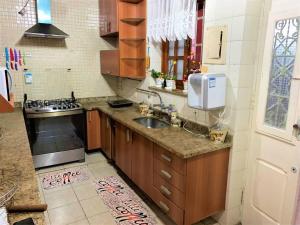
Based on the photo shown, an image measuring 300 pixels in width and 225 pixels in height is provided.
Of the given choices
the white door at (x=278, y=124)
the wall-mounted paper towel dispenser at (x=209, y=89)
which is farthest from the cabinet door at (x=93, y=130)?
the white door at (x=278, y=124)

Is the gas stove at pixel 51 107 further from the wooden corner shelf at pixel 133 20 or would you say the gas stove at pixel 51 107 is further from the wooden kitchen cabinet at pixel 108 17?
the wooden corner shelf at pixel 133 20

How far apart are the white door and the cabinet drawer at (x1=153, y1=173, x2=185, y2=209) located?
0.67 m

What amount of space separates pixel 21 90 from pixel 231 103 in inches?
116

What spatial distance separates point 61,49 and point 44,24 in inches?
17.6

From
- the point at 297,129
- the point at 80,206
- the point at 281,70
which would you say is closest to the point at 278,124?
the point at 297,129

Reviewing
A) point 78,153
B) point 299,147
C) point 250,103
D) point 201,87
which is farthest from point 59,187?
point 299,147

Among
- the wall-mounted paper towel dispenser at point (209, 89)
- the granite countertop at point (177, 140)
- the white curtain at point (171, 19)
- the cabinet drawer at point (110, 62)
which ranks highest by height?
the white curtain at point (171, 19)

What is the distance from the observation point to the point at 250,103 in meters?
1.98

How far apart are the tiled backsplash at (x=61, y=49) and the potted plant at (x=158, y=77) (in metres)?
1.30

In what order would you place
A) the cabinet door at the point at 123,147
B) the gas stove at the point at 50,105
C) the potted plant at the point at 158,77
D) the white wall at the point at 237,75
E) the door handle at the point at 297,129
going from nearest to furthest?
the door handle at the point at 297,129, the white wall at the point at 237,75, the cabinet door at the point at 123,147, the potted plant at the point at 158,77, the gas stove at the point at 50,105

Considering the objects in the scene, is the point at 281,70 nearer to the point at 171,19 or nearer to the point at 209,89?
the point at 209,89

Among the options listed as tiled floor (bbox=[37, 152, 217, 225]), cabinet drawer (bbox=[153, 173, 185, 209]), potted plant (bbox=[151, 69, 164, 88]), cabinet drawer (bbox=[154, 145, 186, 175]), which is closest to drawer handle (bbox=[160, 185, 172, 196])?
cabinet drawer (bbox=[153, 173, 185, 209])

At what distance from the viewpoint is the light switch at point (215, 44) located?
196 cm

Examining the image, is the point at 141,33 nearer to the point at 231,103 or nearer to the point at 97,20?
the point at 97,20
